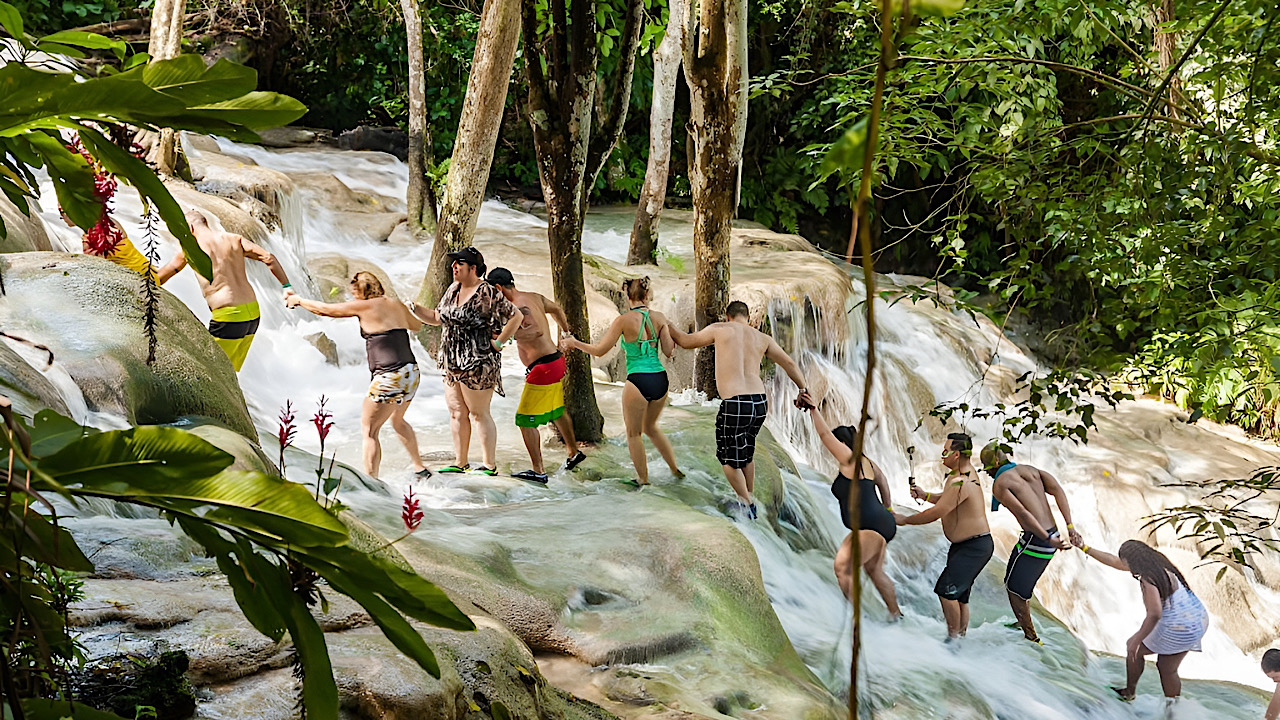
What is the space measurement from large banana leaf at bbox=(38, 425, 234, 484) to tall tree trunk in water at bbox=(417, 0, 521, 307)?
892 cm

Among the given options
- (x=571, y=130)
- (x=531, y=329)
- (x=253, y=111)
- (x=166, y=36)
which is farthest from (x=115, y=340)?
(x=166, y=36)

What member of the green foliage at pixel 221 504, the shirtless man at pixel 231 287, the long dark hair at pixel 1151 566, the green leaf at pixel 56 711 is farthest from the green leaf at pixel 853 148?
the long dark hair at pixel 1151 566

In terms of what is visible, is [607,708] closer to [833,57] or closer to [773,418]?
[773,418]

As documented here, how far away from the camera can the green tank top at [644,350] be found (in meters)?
7.85

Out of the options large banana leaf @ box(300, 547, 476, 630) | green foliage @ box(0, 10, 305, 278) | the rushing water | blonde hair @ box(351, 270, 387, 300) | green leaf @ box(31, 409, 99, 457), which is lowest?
the rushing water

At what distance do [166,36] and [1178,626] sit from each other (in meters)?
11.0

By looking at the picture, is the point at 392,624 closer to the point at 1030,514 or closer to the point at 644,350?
the point at 644,350

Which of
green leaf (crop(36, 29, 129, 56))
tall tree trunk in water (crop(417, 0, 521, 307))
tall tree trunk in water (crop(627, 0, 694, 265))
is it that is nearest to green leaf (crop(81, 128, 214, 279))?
green leaf (crop(36, 29, 129, 56))

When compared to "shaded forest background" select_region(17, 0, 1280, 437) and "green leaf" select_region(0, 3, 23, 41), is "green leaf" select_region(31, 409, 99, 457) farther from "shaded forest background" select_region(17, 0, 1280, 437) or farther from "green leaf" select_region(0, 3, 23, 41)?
"shaded forest background" select_region(17, 0, 1280, 437)

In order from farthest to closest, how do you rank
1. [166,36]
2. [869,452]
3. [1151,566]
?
[869,452] → [166,36] → [1151,566]

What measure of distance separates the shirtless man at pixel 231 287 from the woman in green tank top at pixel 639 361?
2.24m

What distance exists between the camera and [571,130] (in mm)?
7734

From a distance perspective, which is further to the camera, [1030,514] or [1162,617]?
[1030,514]

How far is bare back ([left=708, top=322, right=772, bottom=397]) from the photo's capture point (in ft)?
25.3
